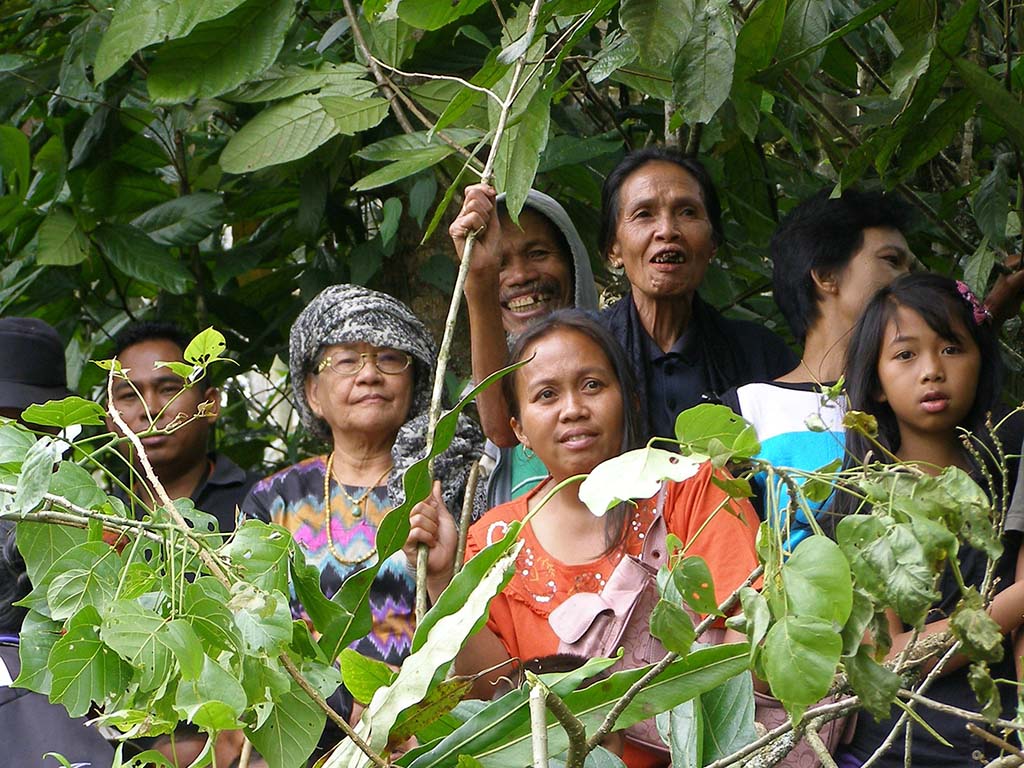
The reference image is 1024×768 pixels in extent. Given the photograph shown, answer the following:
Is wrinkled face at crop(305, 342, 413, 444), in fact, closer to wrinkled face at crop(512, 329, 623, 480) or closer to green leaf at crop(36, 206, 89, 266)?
wrinkled face at crop(512, 329, 623, 480)

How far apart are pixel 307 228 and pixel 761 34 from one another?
1.60 metres

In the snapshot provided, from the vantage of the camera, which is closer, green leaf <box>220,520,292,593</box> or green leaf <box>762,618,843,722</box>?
green leaf <box>762,618,843,722</box>

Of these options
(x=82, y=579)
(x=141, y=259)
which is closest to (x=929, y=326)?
(x=82, y=579)

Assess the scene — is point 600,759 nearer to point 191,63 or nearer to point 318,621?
point 318,621

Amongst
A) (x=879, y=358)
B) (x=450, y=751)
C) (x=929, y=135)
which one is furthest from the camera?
(x=879, y=358)

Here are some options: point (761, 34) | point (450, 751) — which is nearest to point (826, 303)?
point (761, 34)

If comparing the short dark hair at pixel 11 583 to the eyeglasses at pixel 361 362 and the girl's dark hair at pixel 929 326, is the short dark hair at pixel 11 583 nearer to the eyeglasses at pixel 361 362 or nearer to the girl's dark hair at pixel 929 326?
the eyeglasses at pixel 361 362

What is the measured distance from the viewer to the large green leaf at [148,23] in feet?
7.66

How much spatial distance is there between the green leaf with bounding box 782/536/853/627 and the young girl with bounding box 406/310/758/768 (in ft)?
4.00

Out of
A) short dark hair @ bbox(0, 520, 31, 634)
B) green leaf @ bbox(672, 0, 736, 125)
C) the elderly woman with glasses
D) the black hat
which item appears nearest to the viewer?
green leaf @ bbox(672, 0, 736, 125)

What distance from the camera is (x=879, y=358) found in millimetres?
2465

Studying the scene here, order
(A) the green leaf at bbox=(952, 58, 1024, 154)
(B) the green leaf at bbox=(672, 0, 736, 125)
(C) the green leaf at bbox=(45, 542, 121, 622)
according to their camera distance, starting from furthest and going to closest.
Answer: (A) the green leaf at bbox=(952, 58, 1024, 154)
(B) the green leaf at bbox=(672, 0, 736, 125)
(C) the green leaf at bbox=(45, 542, 121, 622)

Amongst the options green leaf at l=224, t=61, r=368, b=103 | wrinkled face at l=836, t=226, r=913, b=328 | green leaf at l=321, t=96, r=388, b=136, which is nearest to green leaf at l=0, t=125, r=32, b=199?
green leaf at l=224, t=61, r=368, b=103

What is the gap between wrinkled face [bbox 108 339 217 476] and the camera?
327cm
